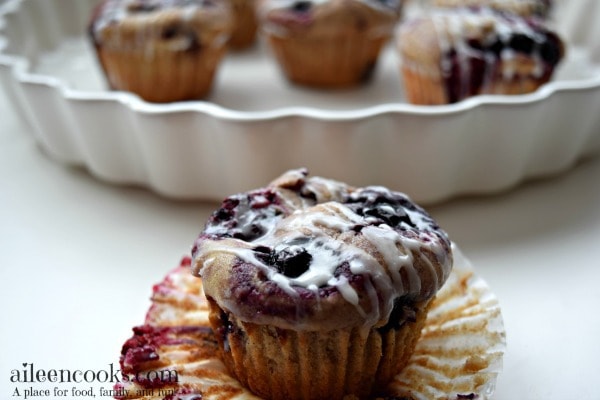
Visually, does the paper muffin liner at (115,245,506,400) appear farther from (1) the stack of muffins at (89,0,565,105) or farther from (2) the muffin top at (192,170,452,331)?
(1) the stack of muffins at (89,0,565,105)

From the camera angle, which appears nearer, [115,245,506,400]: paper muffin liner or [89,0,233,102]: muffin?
[115,245,506,400]: paper muffin liner

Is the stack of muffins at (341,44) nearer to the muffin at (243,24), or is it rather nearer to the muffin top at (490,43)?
the muffin top at (490,43)

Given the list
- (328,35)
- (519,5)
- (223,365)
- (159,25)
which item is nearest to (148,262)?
(223,365)

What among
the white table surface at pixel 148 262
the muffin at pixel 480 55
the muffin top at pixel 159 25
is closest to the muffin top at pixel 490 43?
the muffin at pixel 480 55

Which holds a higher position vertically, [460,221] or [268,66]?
[268,66]

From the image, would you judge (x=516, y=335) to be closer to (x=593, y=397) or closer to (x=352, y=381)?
(x=593, y=397)

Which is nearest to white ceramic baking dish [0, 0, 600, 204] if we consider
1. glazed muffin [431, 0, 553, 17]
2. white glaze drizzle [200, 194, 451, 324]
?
white glaze drizzle [200, 194, 451, 324]

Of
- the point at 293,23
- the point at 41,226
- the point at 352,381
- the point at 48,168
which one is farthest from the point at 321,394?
the point at 293,23
